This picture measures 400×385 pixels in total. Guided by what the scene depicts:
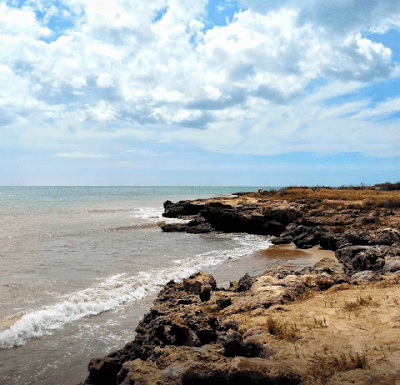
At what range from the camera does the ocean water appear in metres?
7.46

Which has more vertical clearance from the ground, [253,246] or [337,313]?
[337,313]

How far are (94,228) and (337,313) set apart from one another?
3025 centimetres

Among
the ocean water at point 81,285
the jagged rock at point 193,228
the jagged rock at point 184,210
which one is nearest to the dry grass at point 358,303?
the ocean water at point 81,285

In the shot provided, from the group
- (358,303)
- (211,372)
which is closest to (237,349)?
(211,372)

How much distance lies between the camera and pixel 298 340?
5668mm

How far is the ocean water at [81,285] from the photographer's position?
7.46 meters

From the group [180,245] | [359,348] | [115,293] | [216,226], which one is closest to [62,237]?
[180,245]

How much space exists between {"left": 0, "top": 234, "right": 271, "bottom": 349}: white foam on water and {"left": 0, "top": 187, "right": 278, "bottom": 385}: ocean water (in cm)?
3

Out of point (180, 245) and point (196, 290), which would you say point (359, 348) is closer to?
point (196, 290)

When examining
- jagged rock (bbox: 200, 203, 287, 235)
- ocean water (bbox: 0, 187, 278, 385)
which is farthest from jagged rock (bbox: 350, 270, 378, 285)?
jagged rock (bbox: 200, 203, 287, 235)

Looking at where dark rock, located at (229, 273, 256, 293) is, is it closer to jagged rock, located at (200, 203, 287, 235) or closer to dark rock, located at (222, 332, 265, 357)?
dark rock, located at (222, 332, 265, 357)

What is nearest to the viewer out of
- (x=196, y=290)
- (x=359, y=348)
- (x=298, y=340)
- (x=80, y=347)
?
(x=359, y=348)

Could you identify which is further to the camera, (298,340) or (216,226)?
(216,226)

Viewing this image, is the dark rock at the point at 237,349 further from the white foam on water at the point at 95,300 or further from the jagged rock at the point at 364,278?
the white foam on water at the point at 95,300
